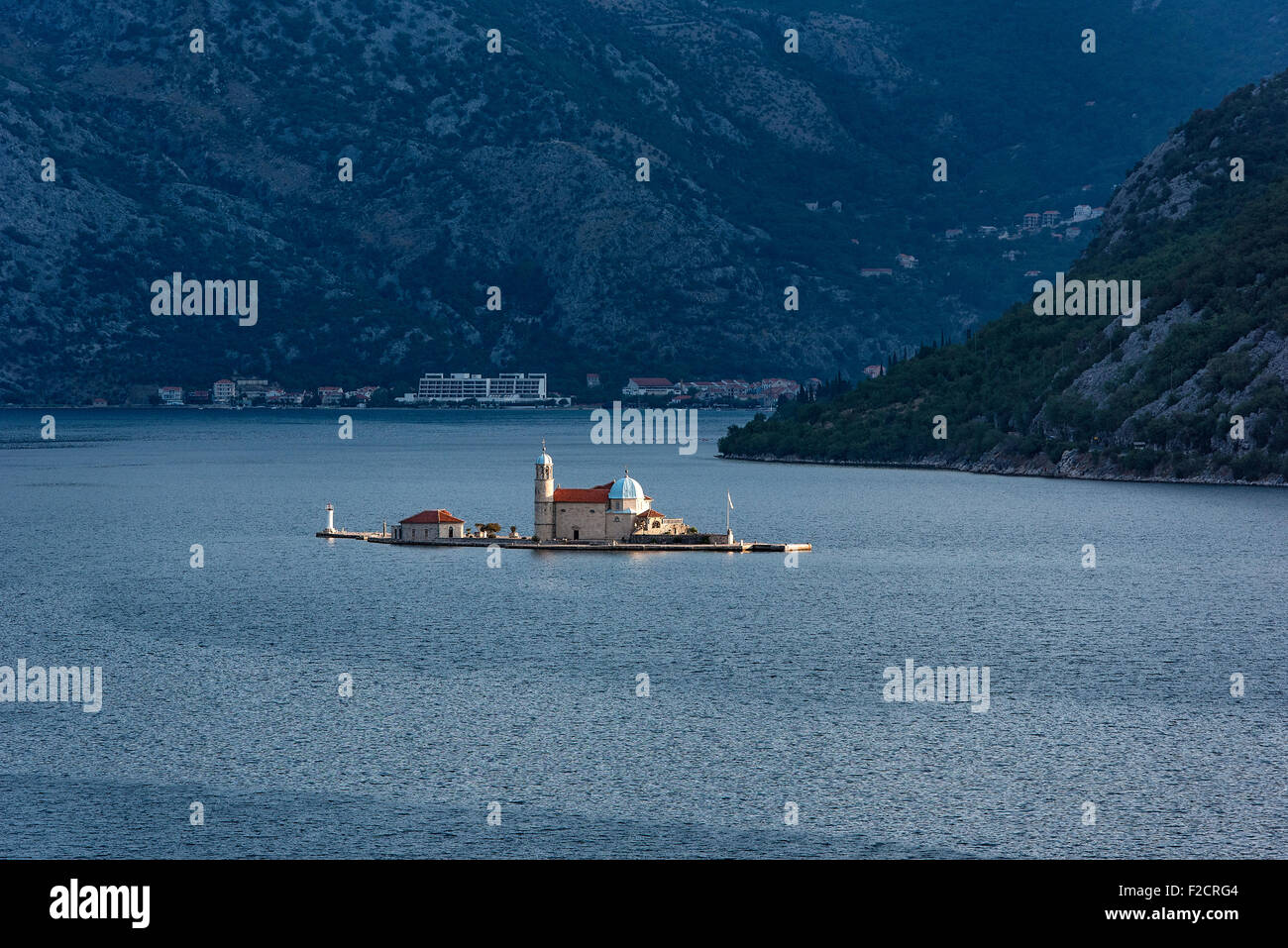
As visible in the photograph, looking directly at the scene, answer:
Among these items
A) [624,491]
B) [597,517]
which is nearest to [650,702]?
[597,517]

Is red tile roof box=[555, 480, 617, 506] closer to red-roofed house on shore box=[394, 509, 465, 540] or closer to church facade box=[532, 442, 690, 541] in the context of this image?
church facade box=[532, 442, 690, 541]

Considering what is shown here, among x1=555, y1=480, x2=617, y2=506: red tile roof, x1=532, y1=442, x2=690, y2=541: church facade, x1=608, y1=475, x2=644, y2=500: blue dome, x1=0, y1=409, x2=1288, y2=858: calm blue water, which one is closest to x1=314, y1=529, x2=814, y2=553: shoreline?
x1=532, y1=442, x2=690, y2=541: church facade

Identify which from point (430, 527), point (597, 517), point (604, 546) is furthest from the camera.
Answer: point (430, 527)

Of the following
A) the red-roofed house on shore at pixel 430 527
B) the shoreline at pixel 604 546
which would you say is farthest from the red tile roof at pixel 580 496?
the red-roofed house on shore at pixel 430 527

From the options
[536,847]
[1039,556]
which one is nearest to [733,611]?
[1039,556]

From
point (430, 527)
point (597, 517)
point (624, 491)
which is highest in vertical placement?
point (624, 491)

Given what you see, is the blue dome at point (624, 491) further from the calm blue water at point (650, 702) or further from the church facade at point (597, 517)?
the calm blue water at point (650, 702)

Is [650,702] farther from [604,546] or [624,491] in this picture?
[624,491]

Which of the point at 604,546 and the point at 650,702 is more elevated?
the point at 604,546
